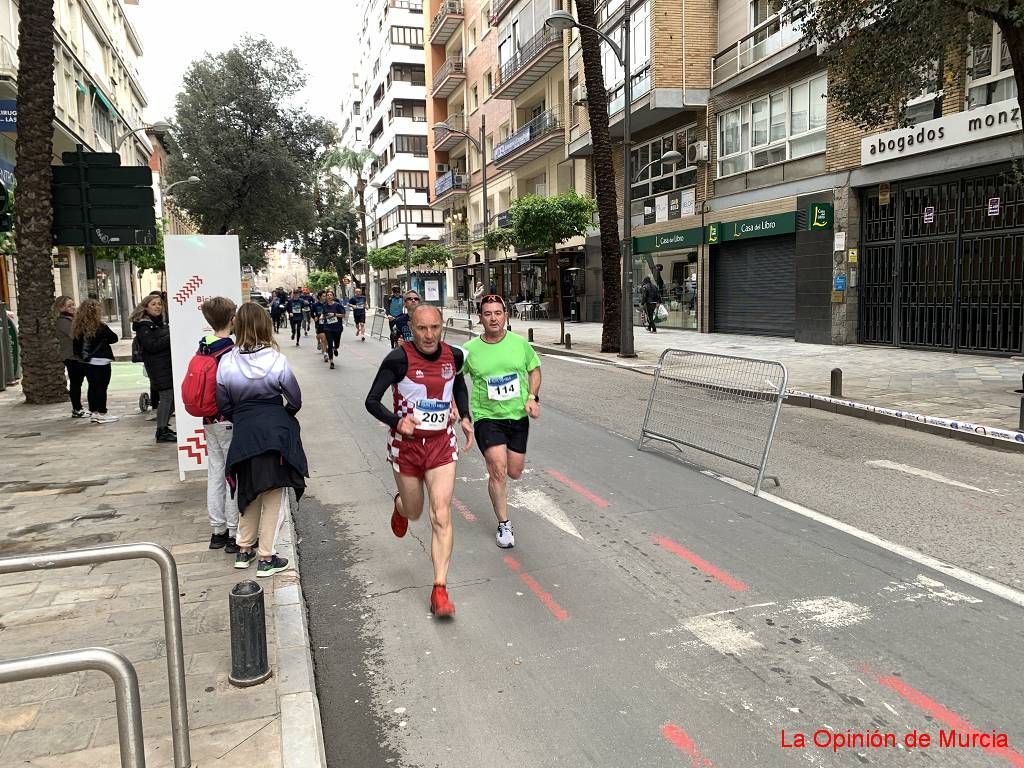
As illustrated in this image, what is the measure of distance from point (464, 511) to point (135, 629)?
2.81 m

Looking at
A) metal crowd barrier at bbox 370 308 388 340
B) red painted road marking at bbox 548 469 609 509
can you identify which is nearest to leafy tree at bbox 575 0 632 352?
metal crowd barrier at bbox 370 308 388 340

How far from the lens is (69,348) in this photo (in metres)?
10.0

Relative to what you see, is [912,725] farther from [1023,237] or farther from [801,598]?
[1023,237]

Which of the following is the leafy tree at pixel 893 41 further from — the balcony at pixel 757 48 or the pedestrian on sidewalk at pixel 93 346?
the pedestrian on sidewalk at pixel 93 346

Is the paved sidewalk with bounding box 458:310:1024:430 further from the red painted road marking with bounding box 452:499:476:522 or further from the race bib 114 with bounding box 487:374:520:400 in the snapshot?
the race bib 114 with bounding box 487:374:520:400

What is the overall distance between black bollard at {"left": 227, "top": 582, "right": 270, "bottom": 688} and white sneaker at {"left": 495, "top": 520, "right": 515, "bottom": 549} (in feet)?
7.28

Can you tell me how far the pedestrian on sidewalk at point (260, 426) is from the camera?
445 cm

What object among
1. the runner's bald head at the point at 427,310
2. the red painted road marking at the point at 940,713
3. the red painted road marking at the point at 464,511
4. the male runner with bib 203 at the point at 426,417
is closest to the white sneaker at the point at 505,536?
the red painted road marking at the point at 464,511

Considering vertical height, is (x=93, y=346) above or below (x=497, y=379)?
above

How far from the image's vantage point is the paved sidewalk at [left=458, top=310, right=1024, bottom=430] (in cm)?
1044

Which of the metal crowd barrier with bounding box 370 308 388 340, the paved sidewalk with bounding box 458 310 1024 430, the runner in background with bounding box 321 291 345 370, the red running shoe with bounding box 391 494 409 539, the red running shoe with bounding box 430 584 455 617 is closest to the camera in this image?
the red running shoe with bounding box 430 584 455 617

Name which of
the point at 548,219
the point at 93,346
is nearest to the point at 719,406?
the point at 93,346

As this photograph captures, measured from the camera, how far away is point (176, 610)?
2.63 m

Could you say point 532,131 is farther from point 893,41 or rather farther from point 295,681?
point 295,681
